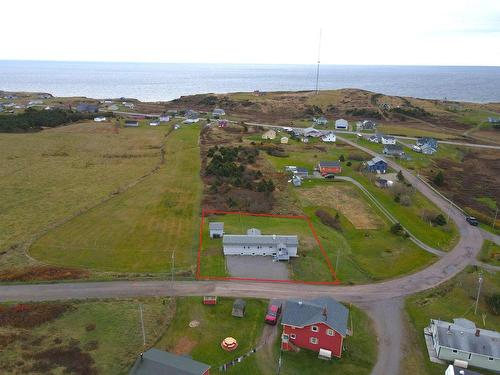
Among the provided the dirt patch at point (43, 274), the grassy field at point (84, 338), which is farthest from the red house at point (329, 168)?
the dirt patch at point (43, 274)

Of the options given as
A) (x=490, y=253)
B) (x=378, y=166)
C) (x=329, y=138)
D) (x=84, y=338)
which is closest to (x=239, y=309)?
(x=84, y=338)

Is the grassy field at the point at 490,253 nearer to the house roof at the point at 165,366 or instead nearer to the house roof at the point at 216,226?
the house roof at the point at 216,226

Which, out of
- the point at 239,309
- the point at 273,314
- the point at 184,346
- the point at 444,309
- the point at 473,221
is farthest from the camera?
the point at 473,221

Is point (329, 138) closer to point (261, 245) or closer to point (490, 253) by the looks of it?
point (490, 253)

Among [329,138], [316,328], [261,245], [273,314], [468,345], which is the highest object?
[329,138]

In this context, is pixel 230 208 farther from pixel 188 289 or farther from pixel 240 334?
pixel 240 334
